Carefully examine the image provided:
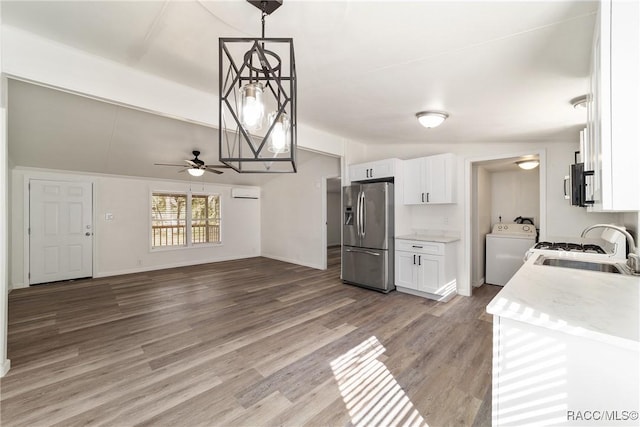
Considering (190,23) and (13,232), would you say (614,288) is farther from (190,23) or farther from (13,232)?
(13,232)

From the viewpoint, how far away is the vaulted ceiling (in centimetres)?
143

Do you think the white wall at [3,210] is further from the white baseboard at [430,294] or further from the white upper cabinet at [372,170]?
the white baseboard at [430,294]

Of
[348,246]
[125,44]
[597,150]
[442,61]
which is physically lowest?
[348,246]

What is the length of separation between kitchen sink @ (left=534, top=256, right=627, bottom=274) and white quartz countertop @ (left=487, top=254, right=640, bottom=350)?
37 centimetres

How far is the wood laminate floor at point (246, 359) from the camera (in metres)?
1.78

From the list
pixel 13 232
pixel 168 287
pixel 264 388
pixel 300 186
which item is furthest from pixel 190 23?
pixel 13 232

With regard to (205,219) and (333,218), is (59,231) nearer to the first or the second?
(205,219)

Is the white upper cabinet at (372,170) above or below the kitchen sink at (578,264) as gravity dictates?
above

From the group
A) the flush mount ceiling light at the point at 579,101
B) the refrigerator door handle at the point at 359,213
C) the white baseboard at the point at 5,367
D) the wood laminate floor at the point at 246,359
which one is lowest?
the wood laminate floor at the point at 246,359

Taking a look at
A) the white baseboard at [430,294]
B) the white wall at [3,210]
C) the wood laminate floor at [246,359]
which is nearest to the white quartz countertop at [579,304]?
the wood laminate floor at [246,359]

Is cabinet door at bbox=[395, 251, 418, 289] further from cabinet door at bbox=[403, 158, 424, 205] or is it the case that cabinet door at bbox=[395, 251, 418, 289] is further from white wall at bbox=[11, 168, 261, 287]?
white wall at bbox=[11, 168, 261, 287]

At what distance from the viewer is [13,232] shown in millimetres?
4570

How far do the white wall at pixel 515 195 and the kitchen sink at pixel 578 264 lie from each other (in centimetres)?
311

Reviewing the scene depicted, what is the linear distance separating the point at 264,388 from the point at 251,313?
152 centimetres
